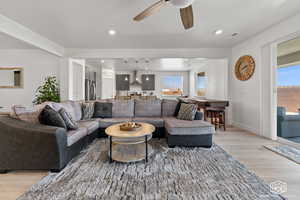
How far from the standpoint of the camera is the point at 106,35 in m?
3.69

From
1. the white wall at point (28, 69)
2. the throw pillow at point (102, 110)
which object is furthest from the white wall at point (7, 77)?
the throw pillow at point (102, 110)

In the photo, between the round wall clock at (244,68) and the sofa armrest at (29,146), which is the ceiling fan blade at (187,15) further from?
the round wall clock at (244,68)

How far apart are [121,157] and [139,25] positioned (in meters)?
2.73

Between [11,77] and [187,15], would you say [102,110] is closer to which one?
[187,15]

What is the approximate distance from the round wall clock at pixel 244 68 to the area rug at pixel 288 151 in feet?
6.43

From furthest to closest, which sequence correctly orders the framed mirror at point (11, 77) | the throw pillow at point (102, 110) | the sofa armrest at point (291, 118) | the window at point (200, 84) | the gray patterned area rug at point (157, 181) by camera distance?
the window at point (200, 84), the framed mirror at point (11, 77), the throw pillow at point (102, 110), the sofa armrest at point (291, 118), the gray patterned area rug at point (157, 181)

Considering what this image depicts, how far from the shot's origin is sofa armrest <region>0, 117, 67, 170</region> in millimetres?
1942

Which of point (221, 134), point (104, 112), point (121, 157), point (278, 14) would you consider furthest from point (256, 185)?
point (104, 112)

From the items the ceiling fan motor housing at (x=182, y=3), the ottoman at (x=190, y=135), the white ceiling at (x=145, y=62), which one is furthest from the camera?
the white ceiling at (x=145, y=62)

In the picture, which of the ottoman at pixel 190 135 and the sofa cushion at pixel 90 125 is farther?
the sofa cushion at pixel 90 125

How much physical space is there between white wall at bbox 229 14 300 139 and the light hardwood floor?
0.67m

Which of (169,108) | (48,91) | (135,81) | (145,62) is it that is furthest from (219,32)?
(135,81)

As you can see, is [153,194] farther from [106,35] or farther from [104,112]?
[106,35]

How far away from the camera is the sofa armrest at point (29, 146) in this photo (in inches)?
76.5
